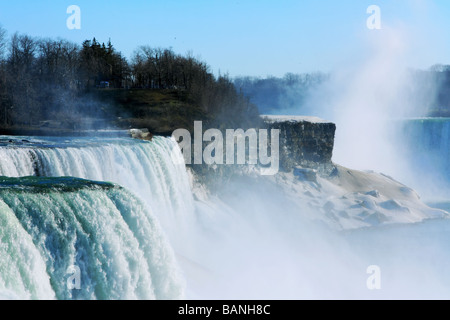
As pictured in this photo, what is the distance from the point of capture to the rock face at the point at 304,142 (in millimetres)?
33344

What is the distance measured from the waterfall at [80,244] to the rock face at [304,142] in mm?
20975

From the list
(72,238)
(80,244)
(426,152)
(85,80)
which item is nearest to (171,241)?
(80,244)

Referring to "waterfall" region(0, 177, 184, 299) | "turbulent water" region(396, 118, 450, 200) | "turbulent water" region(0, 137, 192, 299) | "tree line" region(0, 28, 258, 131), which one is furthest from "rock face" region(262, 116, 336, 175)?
"waterfall" region(0, 177, 184, 299)

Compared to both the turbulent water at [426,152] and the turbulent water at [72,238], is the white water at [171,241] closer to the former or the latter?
the turbulent water at [72,238]

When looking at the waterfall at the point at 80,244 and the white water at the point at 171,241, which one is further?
the white water at the point at 171,241

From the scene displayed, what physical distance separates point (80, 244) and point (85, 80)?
32389mm

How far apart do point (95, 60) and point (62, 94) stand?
10.6 m

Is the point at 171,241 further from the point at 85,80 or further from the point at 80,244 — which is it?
the point at 85,80

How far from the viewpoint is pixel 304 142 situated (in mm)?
34375

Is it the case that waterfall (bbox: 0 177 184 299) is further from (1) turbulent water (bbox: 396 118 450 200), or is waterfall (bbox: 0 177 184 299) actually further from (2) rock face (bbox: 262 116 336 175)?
(1) turbulent water (bbox: 396 118 450 200)

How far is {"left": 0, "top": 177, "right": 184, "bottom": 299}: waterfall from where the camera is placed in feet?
30.5

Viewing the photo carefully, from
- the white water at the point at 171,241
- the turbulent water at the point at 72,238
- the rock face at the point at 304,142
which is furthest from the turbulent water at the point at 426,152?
the turbulent water at the point at 72,238

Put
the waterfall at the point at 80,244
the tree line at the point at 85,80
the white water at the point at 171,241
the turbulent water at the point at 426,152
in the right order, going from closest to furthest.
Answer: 1. the waterfall at the point at 80,244
2. the white water at the point at 171,241
3. the tree line at the point at 85,80
4. the turbulent water at the point at 426,152
